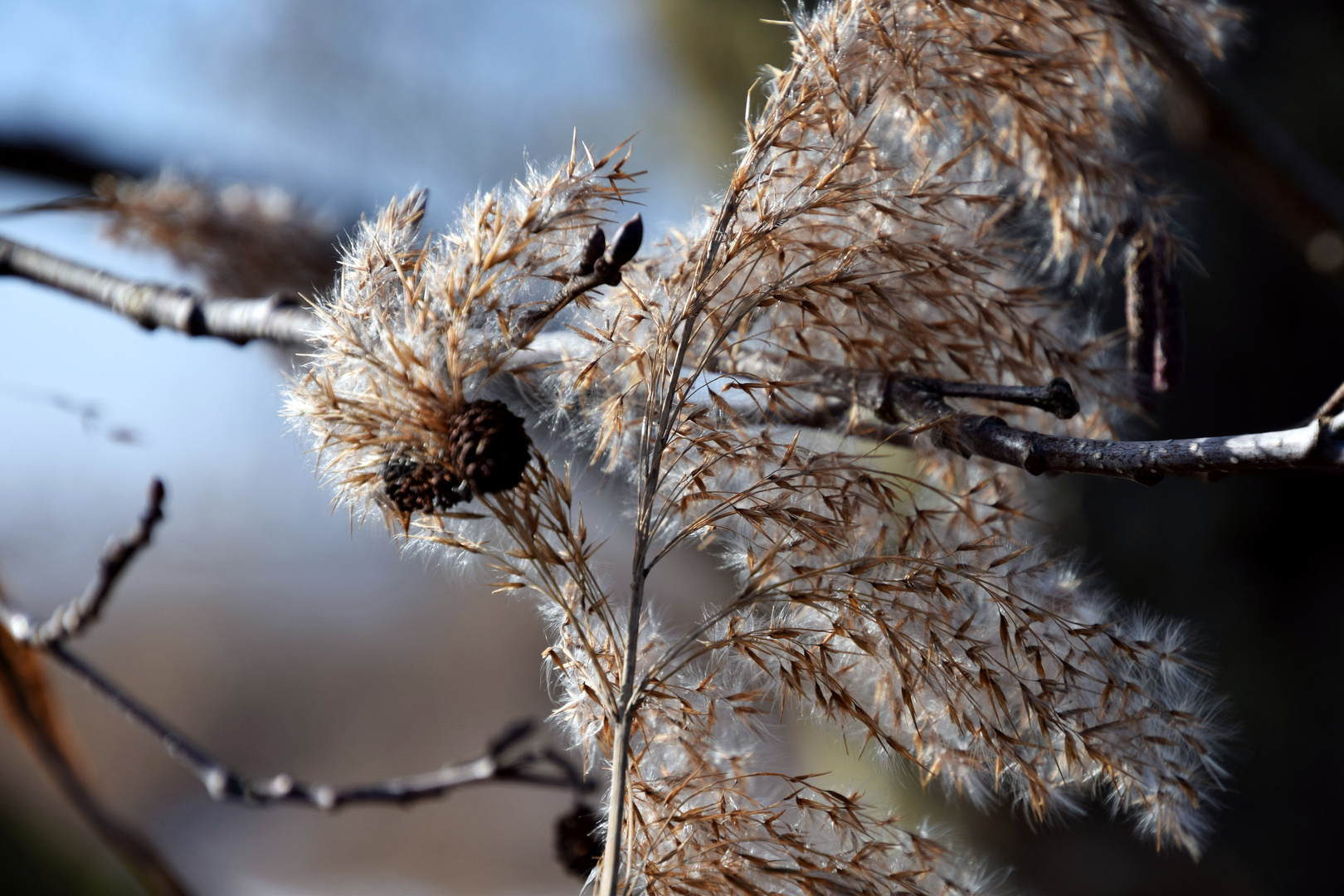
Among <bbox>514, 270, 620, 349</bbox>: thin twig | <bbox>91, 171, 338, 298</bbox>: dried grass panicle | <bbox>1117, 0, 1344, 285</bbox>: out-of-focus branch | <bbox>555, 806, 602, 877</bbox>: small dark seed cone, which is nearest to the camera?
<bbox>1117, 0, 1344, 285</bbox>: out-of-focus branch

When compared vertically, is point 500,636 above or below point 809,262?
above

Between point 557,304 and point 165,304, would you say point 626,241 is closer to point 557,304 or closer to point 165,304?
point 557,304

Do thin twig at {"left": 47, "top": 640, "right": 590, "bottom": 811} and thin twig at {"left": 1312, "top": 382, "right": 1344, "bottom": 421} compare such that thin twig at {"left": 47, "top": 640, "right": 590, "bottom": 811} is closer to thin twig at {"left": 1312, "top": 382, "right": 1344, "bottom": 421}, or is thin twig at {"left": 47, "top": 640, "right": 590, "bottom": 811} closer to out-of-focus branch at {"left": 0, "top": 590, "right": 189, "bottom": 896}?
out-of-focus branch at {"left": 0, "top": 590, "right": 189, "bottom": 896}

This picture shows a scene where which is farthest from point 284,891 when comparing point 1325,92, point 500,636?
point 1325,92

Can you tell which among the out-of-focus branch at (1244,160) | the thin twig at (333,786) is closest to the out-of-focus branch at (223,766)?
the thin twig at (333,786)

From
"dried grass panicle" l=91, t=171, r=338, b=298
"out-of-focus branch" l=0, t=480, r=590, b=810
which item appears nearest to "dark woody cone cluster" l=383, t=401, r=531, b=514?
"out-of-focus branch" l=0, t=480, r=590, b=810

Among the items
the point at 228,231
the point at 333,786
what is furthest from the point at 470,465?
the point at 228,231

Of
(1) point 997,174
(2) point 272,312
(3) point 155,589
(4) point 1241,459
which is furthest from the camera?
(3) point 155,589

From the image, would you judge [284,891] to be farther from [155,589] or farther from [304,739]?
[155,589]
